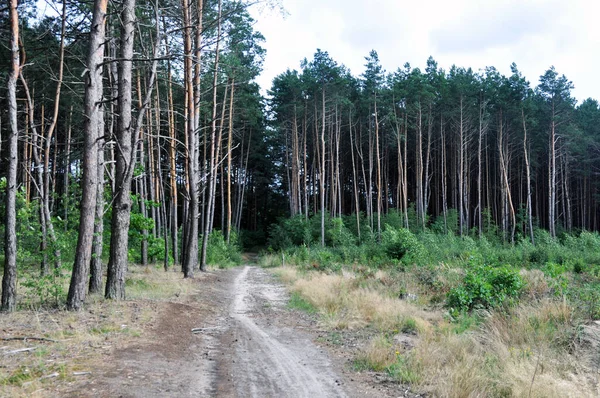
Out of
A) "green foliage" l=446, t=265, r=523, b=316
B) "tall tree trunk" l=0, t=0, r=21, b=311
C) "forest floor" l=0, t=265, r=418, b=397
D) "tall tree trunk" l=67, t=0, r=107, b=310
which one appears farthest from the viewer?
"green foliage" l=446, t=265, r=523, b=316

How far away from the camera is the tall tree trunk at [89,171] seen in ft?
24.2

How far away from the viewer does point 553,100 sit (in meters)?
34.3

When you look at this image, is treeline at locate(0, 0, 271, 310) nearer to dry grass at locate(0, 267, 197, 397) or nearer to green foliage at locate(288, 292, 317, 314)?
dry grass at locate(0, 267, 197, 397)

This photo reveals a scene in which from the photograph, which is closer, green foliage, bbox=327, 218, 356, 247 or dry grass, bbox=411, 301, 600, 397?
dry grass, bbox=411, 301, 600, 397

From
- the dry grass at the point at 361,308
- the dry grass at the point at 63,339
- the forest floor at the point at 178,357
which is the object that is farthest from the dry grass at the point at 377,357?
the dry grass at the point at 63,339

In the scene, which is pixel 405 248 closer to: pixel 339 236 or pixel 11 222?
pixel 339 236

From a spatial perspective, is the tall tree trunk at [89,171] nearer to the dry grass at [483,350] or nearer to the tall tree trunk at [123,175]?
the tall tree trunk at [123,175]

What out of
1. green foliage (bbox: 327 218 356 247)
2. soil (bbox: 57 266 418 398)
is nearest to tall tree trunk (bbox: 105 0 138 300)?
soil (bbox: 57 266 418 398)

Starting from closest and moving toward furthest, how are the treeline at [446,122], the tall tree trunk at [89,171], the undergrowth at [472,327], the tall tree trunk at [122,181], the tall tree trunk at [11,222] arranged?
the undergrowth at [472,327]
the tall tree trunk at [89,171]
the tall tree trunk at [11,222]
the tall tree trunk at [122,181]
the treeline at [446,122]

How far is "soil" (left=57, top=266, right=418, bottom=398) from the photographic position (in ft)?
14.9

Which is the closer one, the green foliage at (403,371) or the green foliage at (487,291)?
the green foliage at (403,371)

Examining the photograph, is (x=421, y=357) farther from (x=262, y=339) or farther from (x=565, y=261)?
(x=565, y=261)

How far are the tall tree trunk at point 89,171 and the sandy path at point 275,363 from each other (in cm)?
310

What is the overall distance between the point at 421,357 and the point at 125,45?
349 inches
